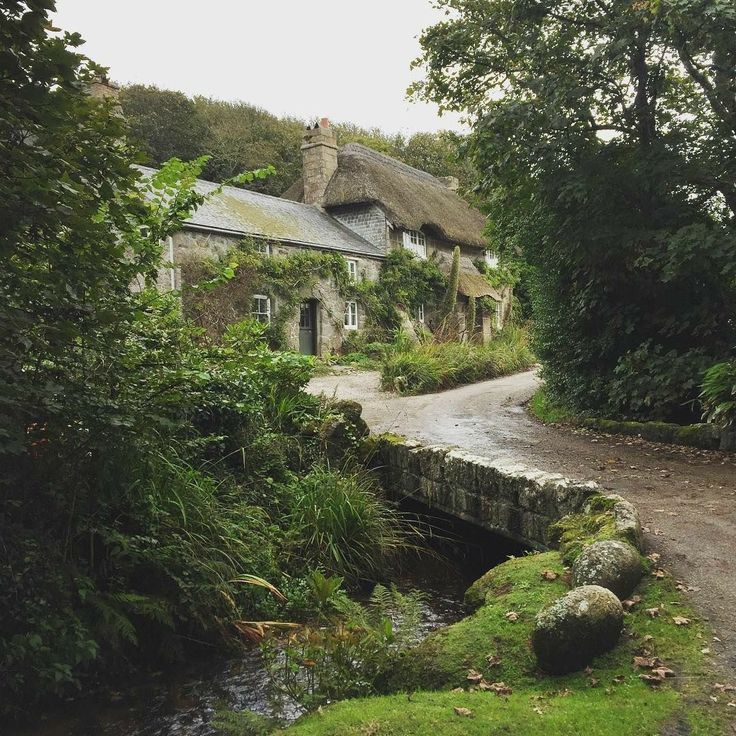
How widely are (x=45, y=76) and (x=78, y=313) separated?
1421 mm

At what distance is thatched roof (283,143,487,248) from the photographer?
25531mm

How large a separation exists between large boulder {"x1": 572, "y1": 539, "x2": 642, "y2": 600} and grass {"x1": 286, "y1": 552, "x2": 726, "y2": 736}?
0.41 feet

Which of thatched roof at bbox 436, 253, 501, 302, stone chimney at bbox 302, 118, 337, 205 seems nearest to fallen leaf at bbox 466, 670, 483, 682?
thatched roof at bbox 436, 253, 501, 302

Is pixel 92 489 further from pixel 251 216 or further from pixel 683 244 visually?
pixel 251 216

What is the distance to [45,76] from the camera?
135 inches

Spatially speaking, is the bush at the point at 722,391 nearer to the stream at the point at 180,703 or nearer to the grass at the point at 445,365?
the stream at the point at 180,703

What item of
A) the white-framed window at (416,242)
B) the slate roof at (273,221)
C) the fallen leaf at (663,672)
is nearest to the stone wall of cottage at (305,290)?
the slate roof at (273,221)

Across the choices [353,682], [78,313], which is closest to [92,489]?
[78,313]

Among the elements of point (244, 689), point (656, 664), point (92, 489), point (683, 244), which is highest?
point (683, 244)

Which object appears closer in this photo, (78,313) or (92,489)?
(78,313)

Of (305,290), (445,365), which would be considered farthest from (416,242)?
(445,365)

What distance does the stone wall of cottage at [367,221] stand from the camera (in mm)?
25219

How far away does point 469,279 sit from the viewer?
1100 inches

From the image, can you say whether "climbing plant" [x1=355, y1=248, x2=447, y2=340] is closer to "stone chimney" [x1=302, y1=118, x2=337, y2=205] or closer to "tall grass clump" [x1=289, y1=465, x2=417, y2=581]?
"stone chimney" [x1=302, y1=118, x2=337, y2=205]
